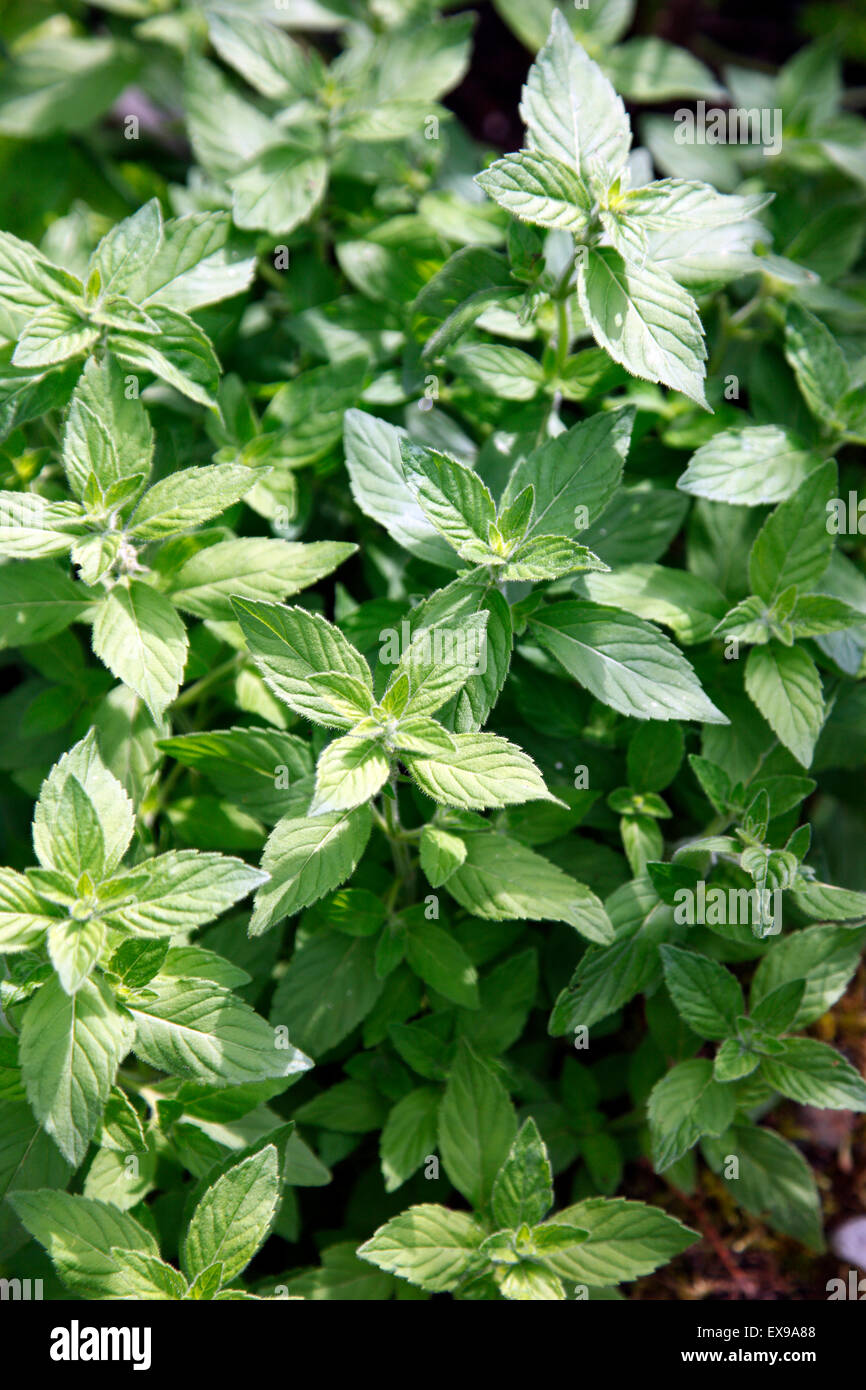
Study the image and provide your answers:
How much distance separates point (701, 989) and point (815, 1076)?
9.8 inches

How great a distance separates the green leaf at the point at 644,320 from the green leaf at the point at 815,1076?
1.14 meters

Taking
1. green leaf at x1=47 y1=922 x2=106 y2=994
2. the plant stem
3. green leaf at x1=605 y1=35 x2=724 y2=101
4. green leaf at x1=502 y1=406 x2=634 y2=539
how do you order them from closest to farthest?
green leaf at x1=47 y1=922 x2=106 y2=994, green leaf at x1=502 y1=406 x2=634 y2=539, the plant stem, green leaf at x1=605 y1=35 x2=724 y2=101

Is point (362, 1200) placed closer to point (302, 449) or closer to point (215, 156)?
point (302, 449)

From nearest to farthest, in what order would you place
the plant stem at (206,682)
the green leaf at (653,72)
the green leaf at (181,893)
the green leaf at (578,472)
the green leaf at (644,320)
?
the green leaf at (181,893) < the green leaf at (644,320) < the green leaf at (578,472) < the plant stem at (206,682) < the green leaf at (653,72)

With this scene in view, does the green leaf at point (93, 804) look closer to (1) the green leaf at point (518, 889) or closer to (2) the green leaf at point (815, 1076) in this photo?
(1) the green leaf at point (518, 889)

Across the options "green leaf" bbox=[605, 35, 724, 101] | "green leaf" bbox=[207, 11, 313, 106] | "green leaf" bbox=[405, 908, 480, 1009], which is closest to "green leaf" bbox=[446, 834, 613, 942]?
"green leaf" bbox=[405, 908, 480, 1009]

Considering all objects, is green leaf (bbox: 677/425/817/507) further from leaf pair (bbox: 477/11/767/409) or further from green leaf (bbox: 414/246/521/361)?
green leaf (bbox: 414/246/521/361)

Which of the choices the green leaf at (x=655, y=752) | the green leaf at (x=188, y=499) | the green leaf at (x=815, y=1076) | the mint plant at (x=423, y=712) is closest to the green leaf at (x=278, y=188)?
the mint plant at (x=423, y=712)

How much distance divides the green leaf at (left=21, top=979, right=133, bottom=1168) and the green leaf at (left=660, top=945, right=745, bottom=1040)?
2.98 ft

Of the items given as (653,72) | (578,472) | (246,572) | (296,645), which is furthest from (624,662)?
(653,72)

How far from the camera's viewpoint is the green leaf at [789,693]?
181 cm

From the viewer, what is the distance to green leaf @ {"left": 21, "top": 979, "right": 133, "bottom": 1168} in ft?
4.80

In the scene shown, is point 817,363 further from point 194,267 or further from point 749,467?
point 194,267

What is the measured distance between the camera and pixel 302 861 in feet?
5.16
